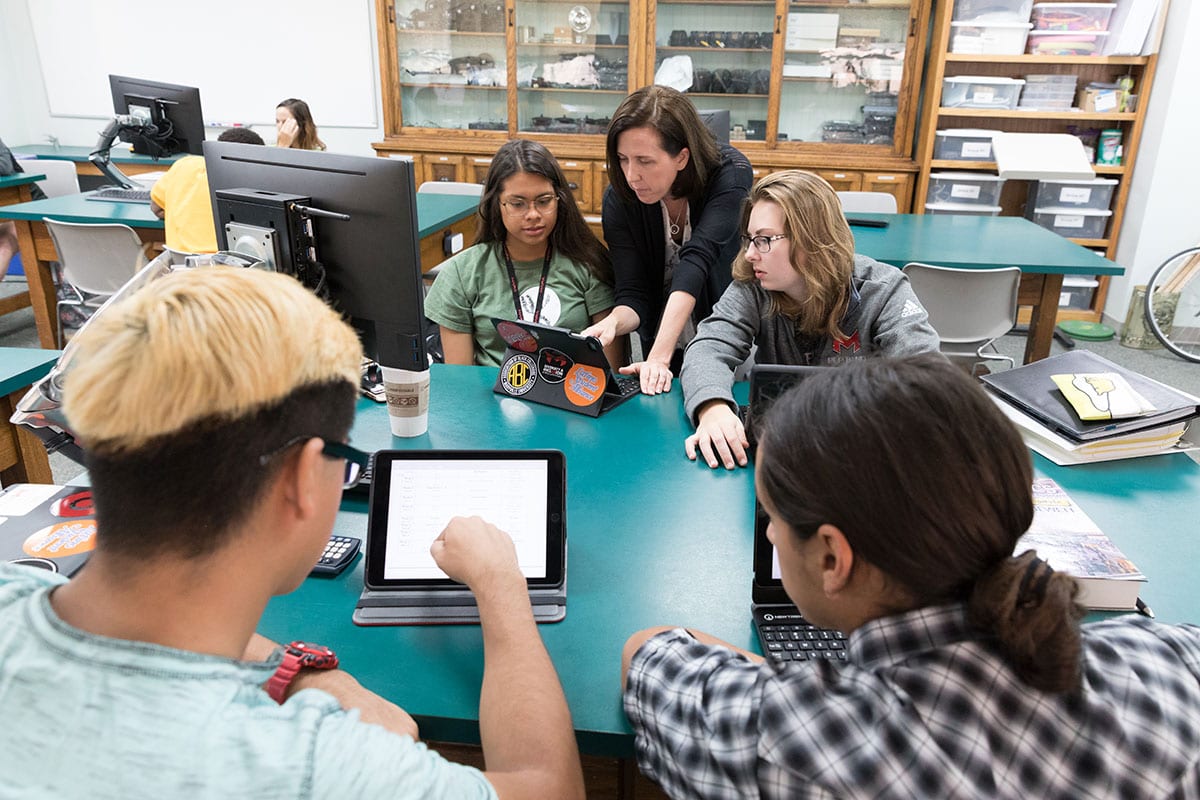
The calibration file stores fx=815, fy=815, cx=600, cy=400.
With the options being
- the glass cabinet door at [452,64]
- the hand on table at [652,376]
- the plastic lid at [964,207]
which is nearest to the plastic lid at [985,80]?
the plastic lid at [964,207]

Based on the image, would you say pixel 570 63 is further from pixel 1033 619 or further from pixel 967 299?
pixel 1033 619

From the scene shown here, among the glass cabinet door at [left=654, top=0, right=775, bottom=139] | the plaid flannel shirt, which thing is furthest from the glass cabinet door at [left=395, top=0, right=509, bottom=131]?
the plaid flannel shirt

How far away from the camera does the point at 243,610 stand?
666 mm

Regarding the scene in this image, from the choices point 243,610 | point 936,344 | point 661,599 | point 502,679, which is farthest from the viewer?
point 936,344

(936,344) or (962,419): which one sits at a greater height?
(962,419)

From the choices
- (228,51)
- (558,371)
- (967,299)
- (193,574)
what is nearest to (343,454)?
(193,574)

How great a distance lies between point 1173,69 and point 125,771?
16.5 ft

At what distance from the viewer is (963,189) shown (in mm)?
4539

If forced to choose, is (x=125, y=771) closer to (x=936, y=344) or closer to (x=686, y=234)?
(x=936, y=344)

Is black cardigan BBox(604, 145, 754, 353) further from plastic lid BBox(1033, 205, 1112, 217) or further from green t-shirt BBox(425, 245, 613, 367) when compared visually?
plastic lid BBox(1033, 205, 1112, 217)

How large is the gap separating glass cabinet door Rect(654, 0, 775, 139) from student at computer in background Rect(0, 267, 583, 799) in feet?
15.1

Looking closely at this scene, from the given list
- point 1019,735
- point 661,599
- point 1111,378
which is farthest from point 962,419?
point 1111,378

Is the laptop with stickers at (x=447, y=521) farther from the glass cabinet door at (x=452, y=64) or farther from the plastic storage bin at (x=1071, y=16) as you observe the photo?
the plastic storage bin at (x=1071, y=16)

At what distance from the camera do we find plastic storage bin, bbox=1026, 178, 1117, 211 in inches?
174
